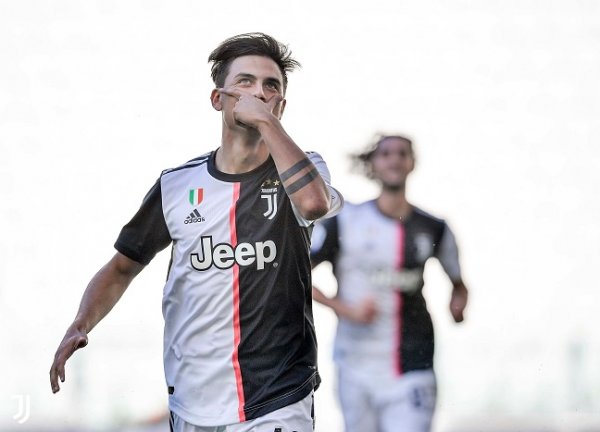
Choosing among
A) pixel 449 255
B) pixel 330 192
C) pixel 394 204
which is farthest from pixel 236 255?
pixel 394 204

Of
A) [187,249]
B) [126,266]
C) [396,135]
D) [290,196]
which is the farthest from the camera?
[396,135]

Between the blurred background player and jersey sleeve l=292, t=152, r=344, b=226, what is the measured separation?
2.50 metres

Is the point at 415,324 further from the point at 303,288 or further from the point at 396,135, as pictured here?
the point at 303,288

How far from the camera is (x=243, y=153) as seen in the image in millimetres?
4625

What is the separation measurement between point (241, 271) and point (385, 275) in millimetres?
2850

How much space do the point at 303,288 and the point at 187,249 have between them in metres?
0.41

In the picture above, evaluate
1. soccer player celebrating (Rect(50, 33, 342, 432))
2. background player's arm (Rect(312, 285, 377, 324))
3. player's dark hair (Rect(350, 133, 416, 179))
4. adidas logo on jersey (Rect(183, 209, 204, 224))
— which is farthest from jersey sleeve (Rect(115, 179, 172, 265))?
player's dark hair (Rect(350, 133, 416, 179))

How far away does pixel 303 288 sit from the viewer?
4445 mm

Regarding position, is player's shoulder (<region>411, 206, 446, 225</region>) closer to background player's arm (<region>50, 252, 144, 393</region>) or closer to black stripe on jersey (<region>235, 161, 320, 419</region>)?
background player's arm (<region>50, 252, 144, 393</region>)

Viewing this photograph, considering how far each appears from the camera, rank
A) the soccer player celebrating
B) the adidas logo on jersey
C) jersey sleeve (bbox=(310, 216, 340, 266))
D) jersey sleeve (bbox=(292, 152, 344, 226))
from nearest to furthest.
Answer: the soccer player celebrating → jersey sleeve (bbox=(292, 152, 344, 226)) → the adidas logo on jersey → jersey sleeve (bbox=(310, 216, 340, 266))

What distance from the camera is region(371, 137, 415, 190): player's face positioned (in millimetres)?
7473

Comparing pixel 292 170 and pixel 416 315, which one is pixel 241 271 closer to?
pixel 292 170

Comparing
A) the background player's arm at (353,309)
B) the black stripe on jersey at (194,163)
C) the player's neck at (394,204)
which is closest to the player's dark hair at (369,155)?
the player's neck at (394,204)

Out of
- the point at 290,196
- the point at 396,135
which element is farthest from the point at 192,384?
the point at 396,135
